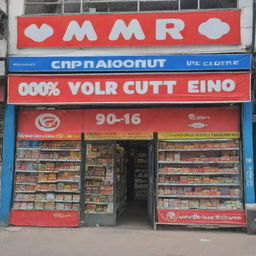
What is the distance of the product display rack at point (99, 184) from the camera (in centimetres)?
1009

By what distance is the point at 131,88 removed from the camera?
9664 millimetres

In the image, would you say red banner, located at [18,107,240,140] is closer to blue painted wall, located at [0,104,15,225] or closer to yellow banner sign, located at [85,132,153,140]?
yellow banner sign, located at [85,132,153,140]

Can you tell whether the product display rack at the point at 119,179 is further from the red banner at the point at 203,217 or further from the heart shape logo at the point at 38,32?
the heart shape logo at the point at 38,32

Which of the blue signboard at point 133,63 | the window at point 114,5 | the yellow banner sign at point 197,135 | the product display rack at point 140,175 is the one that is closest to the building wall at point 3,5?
the window at point 114,5

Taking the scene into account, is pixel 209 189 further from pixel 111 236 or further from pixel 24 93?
pixel 24 93

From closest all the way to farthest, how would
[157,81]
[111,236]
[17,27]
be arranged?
[111,236]
[157,81]
[17,27]

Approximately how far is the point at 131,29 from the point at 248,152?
442cm

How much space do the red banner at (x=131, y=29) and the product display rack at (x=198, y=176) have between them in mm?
2709

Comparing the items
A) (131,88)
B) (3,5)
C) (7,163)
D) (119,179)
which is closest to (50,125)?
(7,163)

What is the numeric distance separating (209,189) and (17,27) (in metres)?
6.80

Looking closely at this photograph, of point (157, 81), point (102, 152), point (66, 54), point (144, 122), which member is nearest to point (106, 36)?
point (66, 54)

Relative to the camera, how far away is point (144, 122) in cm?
998

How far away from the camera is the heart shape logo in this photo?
10.2m

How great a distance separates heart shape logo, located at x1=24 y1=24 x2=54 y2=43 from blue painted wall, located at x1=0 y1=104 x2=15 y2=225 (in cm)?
197
